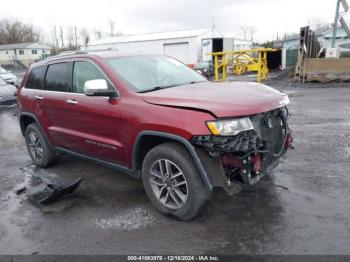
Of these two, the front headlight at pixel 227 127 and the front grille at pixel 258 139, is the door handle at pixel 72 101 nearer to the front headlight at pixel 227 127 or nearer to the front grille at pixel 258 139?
the front grille at pixel 258 139

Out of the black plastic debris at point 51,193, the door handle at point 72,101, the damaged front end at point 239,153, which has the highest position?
the door handle at point 72,101

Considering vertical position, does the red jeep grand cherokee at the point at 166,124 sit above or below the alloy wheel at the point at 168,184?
above

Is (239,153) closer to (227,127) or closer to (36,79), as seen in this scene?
(227,127)

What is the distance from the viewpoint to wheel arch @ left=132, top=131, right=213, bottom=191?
3314mm

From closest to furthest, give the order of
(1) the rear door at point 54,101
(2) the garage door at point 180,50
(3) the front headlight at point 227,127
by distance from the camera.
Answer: (3) the front headlight at point 227,127, (1) the rear door at point 54,101, (2) the garage door at point 180,50

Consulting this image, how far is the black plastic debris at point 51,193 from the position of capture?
14.0 ft

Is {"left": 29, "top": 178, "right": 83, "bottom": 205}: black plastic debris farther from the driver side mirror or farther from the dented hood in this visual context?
the dented hood

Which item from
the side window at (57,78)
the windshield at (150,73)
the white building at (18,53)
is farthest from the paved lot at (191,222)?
the white building at (18,53)

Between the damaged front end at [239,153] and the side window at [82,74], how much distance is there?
179cm

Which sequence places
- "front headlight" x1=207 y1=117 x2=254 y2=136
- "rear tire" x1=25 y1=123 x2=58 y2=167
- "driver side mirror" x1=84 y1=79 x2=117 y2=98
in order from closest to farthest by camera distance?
1. "front headlight" x1=207 y1=117 x2=254 y2=136
2. "driver side mirror" x1=84 y1=79 x2=117 y2=98
3. "rear tire" x1=25 y1=123 x2=58 y2=167

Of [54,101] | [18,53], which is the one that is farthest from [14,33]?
[54,101]

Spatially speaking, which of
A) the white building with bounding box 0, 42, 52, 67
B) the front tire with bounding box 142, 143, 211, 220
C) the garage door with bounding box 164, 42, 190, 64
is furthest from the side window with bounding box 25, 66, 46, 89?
the white building with bounding box 0, 42, 52, 67

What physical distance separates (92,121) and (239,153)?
1958 mm

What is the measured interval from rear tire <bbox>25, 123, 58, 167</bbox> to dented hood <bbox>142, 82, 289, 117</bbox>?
252cm
